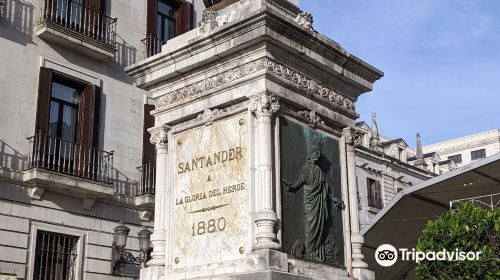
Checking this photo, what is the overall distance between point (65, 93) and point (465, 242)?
1329cm

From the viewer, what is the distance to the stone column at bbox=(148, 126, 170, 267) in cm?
848

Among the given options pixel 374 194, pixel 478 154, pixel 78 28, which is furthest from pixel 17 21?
pixel 478 154

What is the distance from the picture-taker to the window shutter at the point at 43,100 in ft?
59.3

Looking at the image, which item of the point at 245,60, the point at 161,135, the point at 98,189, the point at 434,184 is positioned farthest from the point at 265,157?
the point at 98,189

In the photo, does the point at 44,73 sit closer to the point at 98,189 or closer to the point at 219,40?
the point at 98,189

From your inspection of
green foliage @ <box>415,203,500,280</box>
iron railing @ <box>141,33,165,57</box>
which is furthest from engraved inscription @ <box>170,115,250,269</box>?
iron railing @ <box>141,33,165,57</box>

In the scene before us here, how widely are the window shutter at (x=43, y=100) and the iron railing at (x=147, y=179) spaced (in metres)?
3.14

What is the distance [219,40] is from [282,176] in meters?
1.75

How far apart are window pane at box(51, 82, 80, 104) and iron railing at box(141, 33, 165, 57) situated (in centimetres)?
275

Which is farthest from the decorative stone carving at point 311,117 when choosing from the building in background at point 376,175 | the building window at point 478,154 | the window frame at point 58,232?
the building window at point 478,154

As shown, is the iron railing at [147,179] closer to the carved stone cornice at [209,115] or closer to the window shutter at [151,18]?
the window shutter at [151,18]

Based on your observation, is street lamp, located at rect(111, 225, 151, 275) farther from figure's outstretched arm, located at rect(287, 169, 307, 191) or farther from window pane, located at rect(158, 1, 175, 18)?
figure's outstretched arm, located at rect(287, 169, 307, 191)

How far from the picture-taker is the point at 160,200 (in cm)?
870

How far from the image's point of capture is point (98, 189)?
60.3 feet
